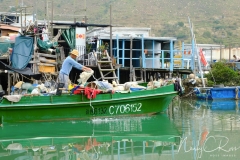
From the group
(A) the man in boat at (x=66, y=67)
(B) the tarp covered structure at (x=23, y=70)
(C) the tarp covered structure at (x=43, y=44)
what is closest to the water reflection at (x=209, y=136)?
(A) the man in boat at (x=66, y=67)

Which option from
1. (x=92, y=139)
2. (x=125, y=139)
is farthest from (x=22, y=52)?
(x=125, y=139)

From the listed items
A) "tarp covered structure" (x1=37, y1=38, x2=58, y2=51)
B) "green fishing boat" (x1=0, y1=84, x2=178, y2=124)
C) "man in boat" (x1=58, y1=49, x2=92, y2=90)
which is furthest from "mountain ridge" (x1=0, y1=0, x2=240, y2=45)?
"man in boat" (x1=58, y1=49, x2=92, y2=90)

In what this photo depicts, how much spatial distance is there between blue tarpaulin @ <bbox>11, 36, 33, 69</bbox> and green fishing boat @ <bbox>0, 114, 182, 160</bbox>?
4.68 m

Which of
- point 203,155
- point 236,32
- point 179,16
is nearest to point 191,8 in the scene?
point 179,16

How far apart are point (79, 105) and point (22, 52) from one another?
4959 millimetres

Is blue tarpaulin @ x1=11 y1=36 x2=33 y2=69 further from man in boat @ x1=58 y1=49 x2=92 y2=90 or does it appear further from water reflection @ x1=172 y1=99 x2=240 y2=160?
water reflection @ x1=172 y1=99 x2=240 y2=160

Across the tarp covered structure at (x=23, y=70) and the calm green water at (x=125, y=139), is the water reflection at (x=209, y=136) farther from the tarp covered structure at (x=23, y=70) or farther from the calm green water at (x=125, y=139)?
the tarp covered structure at (x=23, y=70)

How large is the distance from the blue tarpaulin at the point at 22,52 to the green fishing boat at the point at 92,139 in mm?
4678

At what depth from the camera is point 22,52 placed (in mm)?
17375

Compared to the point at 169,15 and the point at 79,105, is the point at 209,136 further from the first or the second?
the point at 169,15

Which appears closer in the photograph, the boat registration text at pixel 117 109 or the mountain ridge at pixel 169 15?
the boat registration text at pixel 117 109

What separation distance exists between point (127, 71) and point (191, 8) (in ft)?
146

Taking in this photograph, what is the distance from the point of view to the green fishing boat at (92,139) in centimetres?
892

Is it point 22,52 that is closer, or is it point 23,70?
point 23,70
